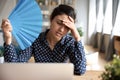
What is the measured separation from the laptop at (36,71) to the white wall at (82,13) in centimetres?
709

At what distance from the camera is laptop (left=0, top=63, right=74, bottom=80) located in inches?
37.3

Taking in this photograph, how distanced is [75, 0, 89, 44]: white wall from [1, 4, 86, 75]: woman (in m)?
6.50

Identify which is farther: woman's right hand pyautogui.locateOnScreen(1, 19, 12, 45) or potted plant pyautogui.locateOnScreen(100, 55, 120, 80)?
woman's right hand pyautogui.locateOnScreen(1, 19, 12, 45)

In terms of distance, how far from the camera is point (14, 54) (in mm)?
1428

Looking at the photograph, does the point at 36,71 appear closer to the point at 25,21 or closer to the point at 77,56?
the point at 25,21

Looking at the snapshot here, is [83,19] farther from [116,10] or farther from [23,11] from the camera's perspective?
[23,11]

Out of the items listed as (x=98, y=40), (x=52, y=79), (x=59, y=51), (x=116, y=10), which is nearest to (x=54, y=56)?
(x=59, y=51)

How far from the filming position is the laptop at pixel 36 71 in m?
0.95

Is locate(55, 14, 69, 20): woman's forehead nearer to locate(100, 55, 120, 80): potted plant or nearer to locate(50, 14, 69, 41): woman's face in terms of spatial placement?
locate(50, 14, 69, 41): woman's face

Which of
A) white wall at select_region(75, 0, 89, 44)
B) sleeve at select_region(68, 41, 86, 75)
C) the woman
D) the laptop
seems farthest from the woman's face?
white wall at select_region(75, 0, 89, 44)

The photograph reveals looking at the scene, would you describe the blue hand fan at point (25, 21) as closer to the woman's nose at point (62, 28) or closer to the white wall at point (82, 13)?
the woman's nose at point (62, 28)

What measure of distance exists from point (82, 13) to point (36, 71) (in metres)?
7.31

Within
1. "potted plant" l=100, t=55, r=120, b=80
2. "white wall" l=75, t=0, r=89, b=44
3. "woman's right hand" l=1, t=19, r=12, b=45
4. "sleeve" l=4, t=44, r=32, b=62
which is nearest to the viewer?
"potted plant" l=100, t=55, r=120, b=80

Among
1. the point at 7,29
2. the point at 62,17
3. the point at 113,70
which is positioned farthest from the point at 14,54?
the point at 113,70
